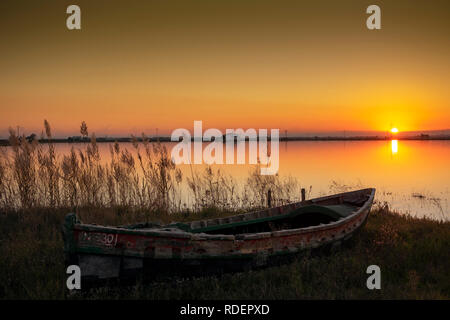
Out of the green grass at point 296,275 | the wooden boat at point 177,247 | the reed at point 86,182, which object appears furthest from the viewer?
the reed at point 86,182

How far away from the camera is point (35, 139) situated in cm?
1167

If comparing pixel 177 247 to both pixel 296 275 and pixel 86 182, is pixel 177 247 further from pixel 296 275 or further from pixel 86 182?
pixel 86 182

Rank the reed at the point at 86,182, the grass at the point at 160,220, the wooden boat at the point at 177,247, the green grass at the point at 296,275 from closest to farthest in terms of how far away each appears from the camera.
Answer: the wooden boat at the point at 177,247 → the green grass at the point at 296,275 → the grass at the point at 160,220 → the reed at the point at 86,182

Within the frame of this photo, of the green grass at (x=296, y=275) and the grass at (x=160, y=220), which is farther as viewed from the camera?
the grass at (x=160, y=220)

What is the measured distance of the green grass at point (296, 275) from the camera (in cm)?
588

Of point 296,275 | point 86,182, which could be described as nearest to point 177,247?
point 296,275

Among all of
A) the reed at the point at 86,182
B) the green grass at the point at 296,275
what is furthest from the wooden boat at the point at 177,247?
the reed at the point at 86,182

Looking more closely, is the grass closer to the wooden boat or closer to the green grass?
the green grass

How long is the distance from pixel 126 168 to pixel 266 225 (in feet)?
20.4

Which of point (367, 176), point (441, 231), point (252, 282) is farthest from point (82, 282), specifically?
point (367, 176)

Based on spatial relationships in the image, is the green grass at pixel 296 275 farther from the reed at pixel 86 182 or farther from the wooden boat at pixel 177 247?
the reed at pixel 86 182

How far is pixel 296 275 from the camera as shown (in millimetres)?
6672

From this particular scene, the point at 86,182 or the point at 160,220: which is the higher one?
the point at 86,182

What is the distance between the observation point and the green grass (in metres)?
5.88
